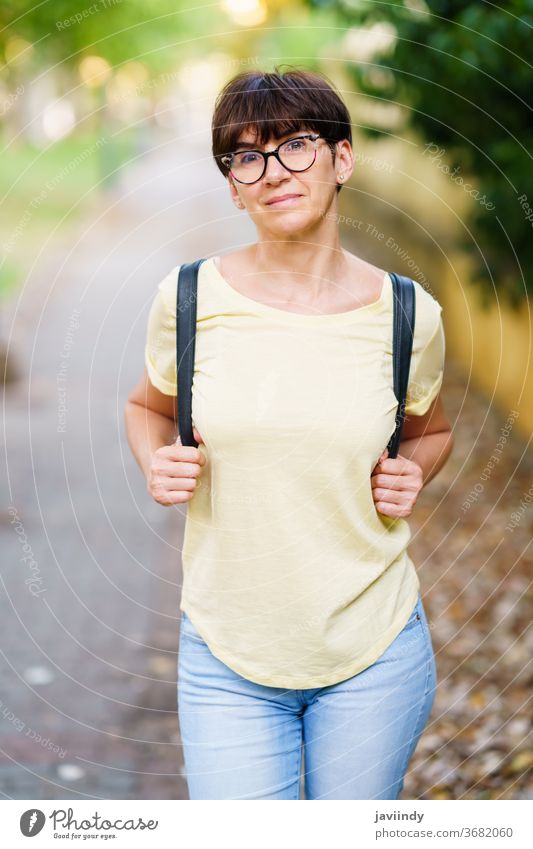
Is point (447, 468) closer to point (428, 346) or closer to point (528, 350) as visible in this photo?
point (528, 350)

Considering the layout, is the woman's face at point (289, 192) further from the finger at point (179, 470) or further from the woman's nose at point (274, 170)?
the finger at point (179, 470)

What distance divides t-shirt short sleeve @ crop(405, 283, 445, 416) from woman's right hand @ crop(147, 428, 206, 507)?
440mm

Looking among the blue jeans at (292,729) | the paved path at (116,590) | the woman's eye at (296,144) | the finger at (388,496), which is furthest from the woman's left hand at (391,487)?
the paved path at (116,590)

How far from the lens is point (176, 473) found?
1.93m

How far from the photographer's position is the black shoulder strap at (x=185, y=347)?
6.48ft

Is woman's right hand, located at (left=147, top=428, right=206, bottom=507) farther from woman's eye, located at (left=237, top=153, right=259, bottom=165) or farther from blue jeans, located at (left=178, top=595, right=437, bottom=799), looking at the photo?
woman's eye, located at (left=237, top=153, right=259, bottom=165)

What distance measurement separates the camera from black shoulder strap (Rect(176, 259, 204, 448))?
1975mm

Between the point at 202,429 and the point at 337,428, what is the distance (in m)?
0.24

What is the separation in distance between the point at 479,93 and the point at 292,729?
419 cm

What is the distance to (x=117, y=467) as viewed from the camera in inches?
284

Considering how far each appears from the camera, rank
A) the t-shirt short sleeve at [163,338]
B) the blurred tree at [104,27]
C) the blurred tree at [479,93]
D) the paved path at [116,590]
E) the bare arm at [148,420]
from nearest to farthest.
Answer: the t-shirt short sleeve at [163,338], the bare arm at [148,420], the paved path at [116,590], the blurred tree at [479,93], the blurred tree at [104,27]

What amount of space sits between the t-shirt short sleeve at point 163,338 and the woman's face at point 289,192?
0.19m

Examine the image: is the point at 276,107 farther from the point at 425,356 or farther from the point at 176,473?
the point at 176,473

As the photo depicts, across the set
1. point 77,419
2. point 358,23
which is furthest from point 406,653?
point 77,419
